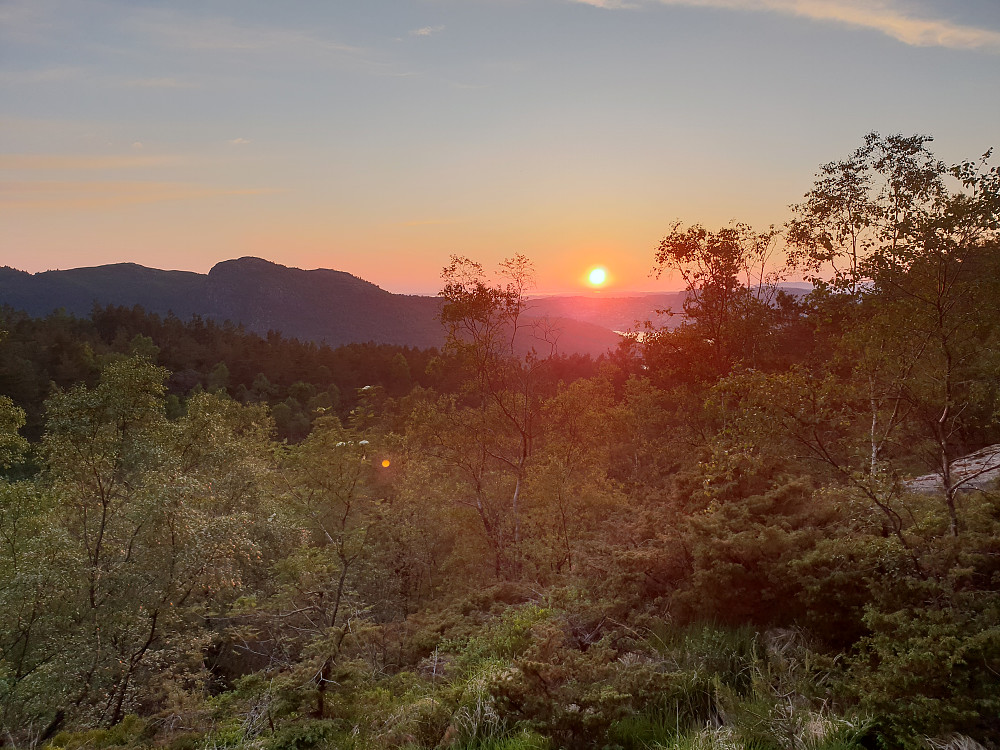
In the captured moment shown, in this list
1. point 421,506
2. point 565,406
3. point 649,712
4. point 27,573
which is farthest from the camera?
point 565,406

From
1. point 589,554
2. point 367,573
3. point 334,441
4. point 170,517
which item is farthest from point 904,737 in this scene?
point 334,441

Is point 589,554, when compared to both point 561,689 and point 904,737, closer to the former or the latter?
point 561,689

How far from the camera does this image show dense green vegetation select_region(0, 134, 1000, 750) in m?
6.34

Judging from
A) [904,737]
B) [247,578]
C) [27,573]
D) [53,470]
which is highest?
[53,470]

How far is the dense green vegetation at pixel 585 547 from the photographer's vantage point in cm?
634

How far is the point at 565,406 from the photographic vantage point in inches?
896

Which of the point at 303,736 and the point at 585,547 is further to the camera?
the point at 585,547

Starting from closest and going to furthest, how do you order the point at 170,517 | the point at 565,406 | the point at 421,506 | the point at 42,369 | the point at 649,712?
the point at 649,712 → the point at 170,517 → the point at 421,506 → the point at 565,406 → the point at 42,369

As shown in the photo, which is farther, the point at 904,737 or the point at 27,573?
the point at 27,573

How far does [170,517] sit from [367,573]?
7378mm

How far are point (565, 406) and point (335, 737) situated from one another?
659 inches

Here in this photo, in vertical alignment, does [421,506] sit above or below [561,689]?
below

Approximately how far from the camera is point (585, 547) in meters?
13.6

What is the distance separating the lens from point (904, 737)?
16.5ft
